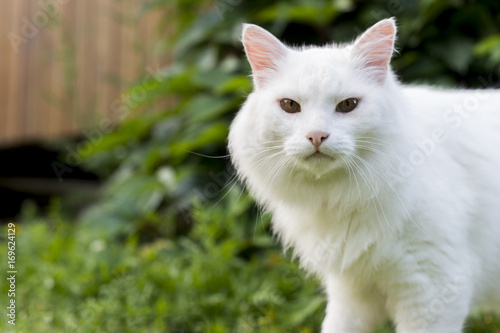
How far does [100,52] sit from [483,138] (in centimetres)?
443

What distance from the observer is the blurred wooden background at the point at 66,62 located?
5.29 m

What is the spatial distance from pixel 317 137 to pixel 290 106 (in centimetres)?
19

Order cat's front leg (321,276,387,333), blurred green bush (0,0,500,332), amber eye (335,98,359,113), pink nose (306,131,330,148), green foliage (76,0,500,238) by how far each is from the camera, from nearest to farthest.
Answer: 1. pink nose (306,131,330,148)
2. amber eye (335,98,359,113)
3. cat's front leg (321,276,387,333)
4. blurred green bush (0,0,500,332)
5. green foliage (76,0,500,238)

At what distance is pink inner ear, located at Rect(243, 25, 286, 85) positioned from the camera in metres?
1.88

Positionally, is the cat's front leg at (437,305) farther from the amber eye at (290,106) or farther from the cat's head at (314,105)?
the amber eye at (290,106)

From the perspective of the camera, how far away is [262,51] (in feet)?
6.25

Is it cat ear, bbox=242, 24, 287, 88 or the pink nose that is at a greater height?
cat ear, bbox=242, 24, 287, 88

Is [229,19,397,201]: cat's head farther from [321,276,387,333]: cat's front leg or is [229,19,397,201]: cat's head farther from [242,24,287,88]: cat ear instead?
[321,276,387,333]: cat's front leg

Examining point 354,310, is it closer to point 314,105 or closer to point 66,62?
point 314,105

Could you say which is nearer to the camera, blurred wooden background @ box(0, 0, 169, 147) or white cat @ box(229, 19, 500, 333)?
white cat @ box(229, 19, 500, 333)

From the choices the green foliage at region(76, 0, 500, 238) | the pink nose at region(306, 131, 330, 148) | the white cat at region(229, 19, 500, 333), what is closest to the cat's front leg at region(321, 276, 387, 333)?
the white cat at region(229, 19, 500, 333)

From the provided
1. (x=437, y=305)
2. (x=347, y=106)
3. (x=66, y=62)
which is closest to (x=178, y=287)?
(x=437, y=305)

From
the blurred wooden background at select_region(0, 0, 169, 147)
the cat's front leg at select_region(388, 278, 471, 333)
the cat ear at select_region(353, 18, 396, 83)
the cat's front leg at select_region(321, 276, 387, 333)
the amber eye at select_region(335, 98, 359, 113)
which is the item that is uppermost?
the cat ear at select_region(353, 18, 396, 83)

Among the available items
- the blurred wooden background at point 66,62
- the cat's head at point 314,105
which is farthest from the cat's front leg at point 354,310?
the blurred wooden background at point 66,62
